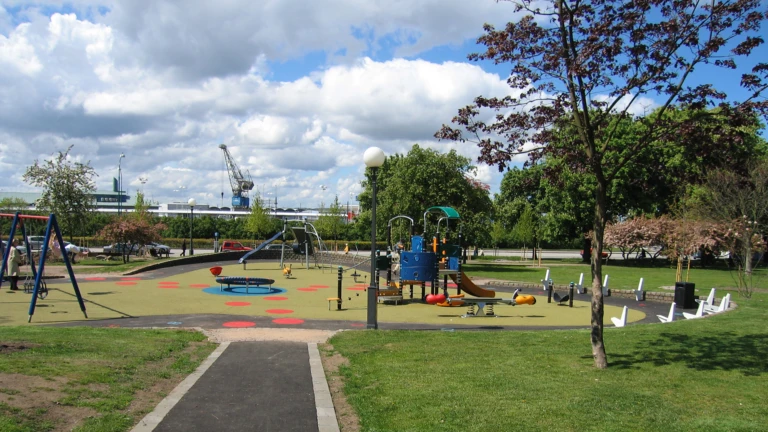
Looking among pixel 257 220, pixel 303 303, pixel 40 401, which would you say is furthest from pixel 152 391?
pixel 257 220

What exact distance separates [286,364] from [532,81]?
607cm

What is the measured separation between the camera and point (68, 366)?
24.4 feet

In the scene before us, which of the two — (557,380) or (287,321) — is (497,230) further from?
(557,380)

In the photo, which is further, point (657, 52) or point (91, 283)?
point (91, 283)

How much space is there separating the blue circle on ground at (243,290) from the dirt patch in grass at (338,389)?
11.6 metres

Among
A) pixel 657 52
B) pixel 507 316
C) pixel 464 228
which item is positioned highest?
pixel 657 52

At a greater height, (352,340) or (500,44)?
(500,44)

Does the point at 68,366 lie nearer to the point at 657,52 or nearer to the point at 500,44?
the point at 500,44

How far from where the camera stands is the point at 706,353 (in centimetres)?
942

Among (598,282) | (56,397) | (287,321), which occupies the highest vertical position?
(598,282)

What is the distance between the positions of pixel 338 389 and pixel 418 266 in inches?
494

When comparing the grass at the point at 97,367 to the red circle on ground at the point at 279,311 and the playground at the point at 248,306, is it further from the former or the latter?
the red circle on ground at the point at 279,311

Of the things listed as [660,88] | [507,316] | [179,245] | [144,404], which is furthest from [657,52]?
[179,245]

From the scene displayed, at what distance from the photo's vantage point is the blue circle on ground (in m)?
21.5
